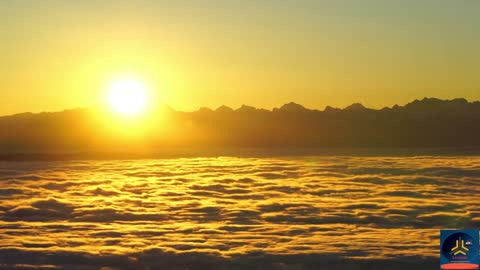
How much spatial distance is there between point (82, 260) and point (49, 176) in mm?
21951

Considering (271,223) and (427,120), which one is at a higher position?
(427,120)

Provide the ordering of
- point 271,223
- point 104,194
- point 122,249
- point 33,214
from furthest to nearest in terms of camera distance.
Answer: point 104,194
point 33,214
point 271,223
point 122,249

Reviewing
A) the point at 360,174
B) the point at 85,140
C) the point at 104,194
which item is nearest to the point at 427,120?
the point at 85,140

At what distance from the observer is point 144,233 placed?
1778 cm

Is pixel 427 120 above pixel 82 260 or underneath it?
above

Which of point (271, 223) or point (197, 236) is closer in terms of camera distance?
point (197, 236)

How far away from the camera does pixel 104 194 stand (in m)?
27.0

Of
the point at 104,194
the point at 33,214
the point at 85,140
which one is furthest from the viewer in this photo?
the point at 85,140

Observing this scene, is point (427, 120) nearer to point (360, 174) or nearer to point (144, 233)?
point (360, 174)

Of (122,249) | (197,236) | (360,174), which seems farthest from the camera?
(360,174)

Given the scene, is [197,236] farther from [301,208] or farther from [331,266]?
[301,208]

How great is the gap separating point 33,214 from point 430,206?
39.1ft

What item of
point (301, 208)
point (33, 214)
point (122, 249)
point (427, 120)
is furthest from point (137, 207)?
point (427, 120)

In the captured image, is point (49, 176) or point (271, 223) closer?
point (271, 223)
